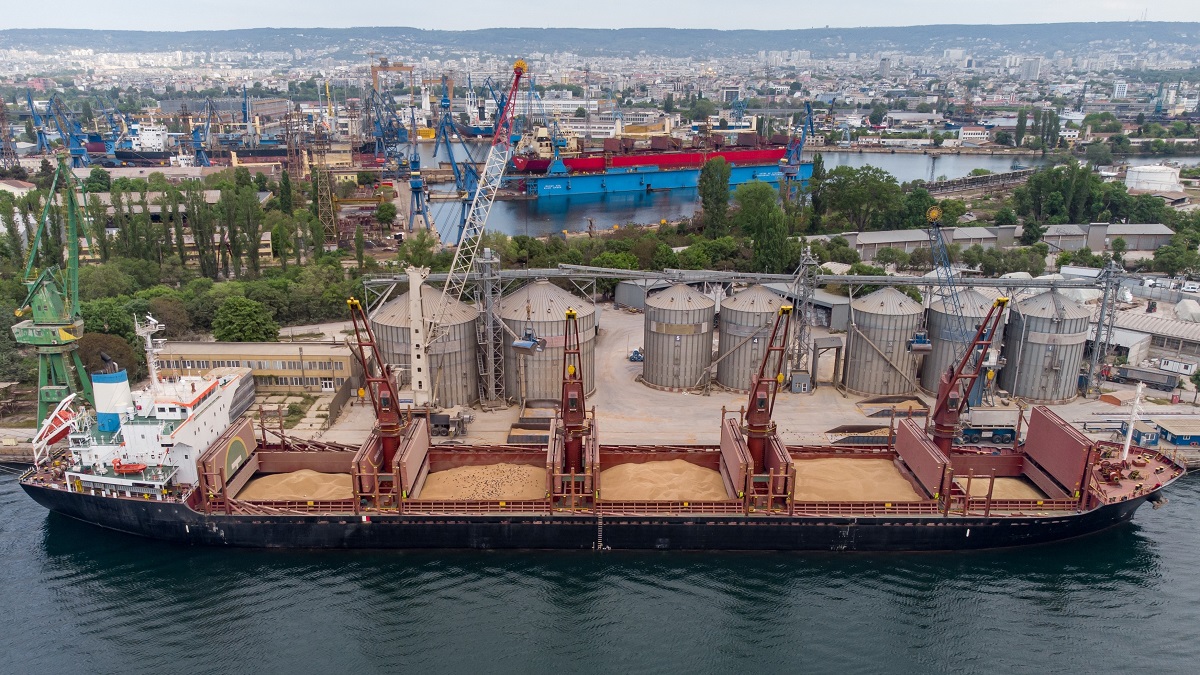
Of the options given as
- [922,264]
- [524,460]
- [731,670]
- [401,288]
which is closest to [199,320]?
[401,288]

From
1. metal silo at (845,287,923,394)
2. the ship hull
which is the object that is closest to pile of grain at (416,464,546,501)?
metal silo at (845,287,923,394)

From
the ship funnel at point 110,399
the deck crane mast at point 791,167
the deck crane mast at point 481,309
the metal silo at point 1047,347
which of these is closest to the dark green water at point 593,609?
the ship funnel at point 110,399

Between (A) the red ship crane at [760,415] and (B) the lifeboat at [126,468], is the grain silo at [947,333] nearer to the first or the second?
(A) the red ship crane at [760,415]

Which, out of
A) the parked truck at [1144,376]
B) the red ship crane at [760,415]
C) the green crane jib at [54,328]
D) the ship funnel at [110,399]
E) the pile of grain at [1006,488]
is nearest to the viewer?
the red ship crane at [760,415]

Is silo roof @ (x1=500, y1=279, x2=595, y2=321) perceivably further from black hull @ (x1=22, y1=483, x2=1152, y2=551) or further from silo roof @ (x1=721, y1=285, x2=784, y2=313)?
black hull @ (x1=22, y1=483, x2=1152, y2=551)

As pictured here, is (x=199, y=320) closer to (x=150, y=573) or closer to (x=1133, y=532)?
(x=150, y=573)

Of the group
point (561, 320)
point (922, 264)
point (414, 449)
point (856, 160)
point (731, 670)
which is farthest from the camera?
point (856, 160)

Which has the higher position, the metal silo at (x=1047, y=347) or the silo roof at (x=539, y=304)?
the silo roof at (x=539, y=304)
